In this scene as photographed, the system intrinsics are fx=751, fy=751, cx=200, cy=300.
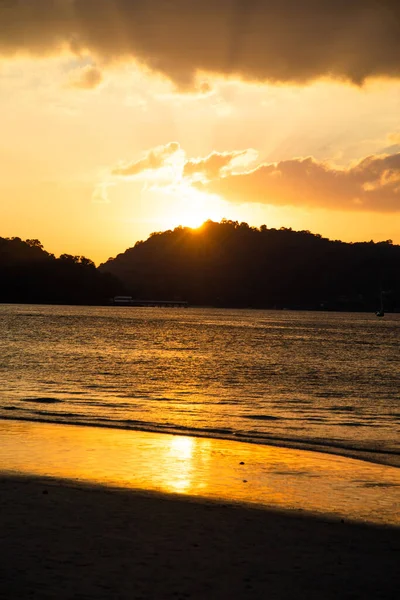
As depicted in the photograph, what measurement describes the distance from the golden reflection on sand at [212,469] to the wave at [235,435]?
2.79ft

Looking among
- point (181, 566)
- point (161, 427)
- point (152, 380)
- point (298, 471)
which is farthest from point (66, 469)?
point (152, 380)

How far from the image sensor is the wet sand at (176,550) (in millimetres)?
9180

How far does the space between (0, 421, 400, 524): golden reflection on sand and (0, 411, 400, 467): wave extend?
33.5 inches

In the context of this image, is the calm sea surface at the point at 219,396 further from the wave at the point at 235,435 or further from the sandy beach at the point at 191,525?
the sandy beach at the point at 191,525

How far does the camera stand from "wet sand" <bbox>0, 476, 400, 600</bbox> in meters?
9.18

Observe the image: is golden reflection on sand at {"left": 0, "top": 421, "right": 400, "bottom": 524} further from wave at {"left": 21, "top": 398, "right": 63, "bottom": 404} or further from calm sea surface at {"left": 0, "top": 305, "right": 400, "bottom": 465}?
wave at {"left": 21, "top": 398, "right": 63, "bottom": 404}

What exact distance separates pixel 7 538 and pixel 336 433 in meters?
17.1

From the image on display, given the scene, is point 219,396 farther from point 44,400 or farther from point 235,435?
point 235,435

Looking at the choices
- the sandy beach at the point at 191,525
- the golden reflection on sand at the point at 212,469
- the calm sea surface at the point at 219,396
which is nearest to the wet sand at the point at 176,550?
the sandy beach at the point at 191,525

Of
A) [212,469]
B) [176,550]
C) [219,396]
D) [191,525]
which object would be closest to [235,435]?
[212,469]

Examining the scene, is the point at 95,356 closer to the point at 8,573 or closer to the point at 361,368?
the point at 361,368

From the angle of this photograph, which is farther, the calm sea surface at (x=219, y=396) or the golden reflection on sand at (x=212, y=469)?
the calm sea surface at (x=219, y=396)

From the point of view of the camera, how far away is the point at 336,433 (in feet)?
85.5

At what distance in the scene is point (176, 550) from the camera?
10.7 metres
